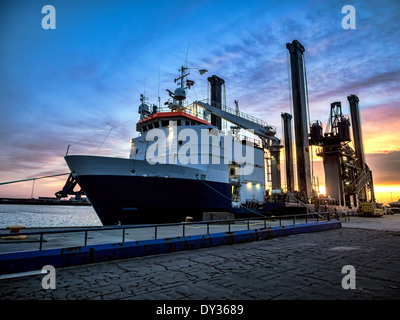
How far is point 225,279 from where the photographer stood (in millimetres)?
4230

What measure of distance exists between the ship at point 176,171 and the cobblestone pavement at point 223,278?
8212 millimetres

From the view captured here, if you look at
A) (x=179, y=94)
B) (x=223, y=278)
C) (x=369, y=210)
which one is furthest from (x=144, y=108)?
(x=369, y=210)

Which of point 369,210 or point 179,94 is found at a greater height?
point 179,94

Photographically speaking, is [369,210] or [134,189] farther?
[369,210]

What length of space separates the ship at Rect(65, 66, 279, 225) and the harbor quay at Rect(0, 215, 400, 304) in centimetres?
818

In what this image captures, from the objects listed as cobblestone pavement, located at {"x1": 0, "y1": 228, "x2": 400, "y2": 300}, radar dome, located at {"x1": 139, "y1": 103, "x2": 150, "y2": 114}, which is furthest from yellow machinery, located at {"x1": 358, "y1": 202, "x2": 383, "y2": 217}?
radar dome, located at {"x1": 139, "y1": 103, "x2": 150, "y2": 114}

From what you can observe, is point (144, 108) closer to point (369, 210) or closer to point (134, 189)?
point (134, 189)

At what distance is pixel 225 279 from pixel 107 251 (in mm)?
3053

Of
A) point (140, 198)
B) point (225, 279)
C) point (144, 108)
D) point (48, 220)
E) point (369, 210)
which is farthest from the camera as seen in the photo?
point (48, 220)

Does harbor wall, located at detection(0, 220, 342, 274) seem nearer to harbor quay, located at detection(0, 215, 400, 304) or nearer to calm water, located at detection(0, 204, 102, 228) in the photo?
harbor quay, located at detection(0, 215, 400, 304)

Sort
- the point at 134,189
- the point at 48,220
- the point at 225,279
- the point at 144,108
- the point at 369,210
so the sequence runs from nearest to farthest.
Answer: the point at 225,279 < the point at 134,189 < the point at 144,108 < the point at 369,210 < the point at 48,220
